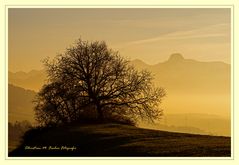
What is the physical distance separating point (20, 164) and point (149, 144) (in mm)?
1341

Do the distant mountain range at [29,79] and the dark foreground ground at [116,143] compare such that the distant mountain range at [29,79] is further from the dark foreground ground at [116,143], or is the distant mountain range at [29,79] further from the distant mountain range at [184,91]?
the dark foreground ground at [116,143]

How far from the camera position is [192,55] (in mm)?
8297

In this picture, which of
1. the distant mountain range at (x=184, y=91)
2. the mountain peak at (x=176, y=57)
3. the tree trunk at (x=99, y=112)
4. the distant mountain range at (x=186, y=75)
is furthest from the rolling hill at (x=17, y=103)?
the mountain peak at (x=176, y=57)

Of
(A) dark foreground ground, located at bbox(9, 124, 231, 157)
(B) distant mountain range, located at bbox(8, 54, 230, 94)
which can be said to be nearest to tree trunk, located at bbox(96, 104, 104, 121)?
(A) dark foreground ground, located at bbox(9, 124, 231, 157)

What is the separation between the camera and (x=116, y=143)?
26.8 ft

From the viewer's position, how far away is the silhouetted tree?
27.7 ft

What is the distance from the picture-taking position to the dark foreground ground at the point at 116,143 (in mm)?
8062

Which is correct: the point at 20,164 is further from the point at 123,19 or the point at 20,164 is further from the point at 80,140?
the point at 123,19

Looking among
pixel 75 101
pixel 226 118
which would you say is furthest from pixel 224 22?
pixel 75 101

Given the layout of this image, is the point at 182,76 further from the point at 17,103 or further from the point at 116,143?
the point at 17,103

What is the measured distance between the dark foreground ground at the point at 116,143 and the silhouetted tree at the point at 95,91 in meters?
0.18

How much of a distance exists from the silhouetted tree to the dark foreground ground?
18 centimetres

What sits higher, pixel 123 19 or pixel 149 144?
pixel 123 19

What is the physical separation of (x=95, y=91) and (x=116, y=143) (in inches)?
25.6
